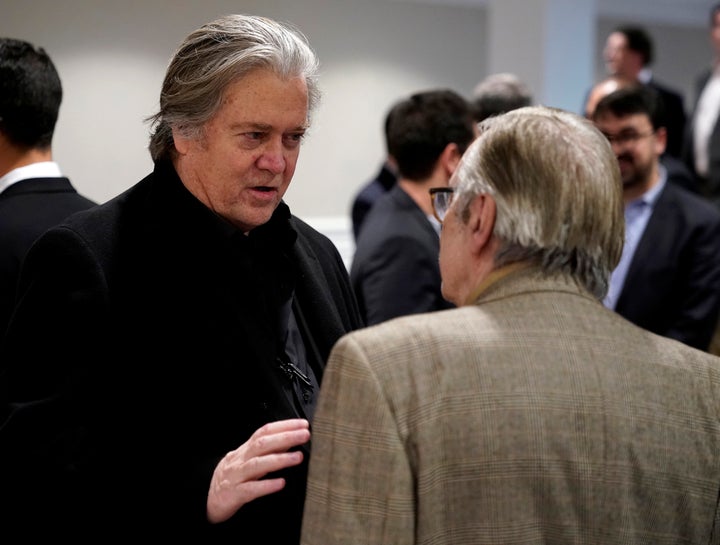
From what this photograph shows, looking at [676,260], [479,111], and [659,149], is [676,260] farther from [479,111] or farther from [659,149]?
[479,111]

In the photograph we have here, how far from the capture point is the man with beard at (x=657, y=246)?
11.8ft

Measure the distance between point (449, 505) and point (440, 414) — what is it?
0.41 feet

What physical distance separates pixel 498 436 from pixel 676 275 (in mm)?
2584

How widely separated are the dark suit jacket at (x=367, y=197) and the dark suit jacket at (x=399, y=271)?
6.58ft

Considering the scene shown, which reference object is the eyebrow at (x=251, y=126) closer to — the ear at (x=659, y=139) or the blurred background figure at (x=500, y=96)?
the ear at (x=659, y=139)

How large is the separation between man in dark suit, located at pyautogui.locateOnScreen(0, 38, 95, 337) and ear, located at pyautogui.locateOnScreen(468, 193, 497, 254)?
1.21 meters

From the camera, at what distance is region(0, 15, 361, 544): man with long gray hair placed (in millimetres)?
1540

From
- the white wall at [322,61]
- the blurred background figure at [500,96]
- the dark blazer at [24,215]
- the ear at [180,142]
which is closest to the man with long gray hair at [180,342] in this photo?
the ear at [180,142]

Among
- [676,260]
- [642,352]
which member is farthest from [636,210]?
[642,352]

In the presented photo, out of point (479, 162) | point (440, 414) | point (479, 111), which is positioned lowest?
point (479, 111)

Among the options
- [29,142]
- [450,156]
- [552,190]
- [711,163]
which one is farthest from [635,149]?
[552,190]

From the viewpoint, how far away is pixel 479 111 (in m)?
4.74

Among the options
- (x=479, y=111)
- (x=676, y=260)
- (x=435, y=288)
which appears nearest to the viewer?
(x=435, y=288)

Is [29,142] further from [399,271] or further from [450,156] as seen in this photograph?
[450,156]
